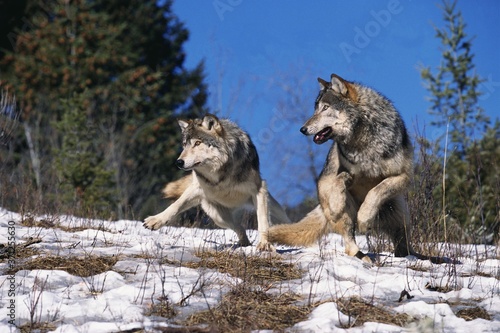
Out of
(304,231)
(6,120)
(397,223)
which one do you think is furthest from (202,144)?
(6,120)

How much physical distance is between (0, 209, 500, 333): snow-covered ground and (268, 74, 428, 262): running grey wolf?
0.53m

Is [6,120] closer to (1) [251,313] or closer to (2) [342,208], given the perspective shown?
(2) [342,208]

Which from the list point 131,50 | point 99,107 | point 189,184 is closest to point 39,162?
point 99,107

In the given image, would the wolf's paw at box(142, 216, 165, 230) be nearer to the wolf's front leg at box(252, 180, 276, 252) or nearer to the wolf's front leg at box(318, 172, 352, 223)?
the wolf's front leg at box(252, 180, 276, 252)

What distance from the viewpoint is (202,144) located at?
791 cm

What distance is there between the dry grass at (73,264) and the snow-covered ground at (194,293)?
0.09 metres

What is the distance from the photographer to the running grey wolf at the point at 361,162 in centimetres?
638

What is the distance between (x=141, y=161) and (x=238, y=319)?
2062 centimetres

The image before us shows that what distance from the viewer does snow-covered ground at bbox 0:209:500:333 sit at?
3949mm

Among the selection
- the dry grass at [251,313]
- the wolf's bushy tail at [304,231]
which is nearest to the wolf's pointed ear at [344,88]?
the wolf's bushy tail at [304,231]

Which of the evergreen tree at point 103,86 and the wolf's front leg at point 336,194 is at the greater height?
the evergreen tree at point 103,86

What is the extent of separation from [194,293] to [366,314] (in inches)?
49.3

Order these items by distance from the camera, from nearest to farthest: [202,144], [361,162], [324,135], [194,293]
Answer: [194,293], [361,162], [324,135], [202,144]

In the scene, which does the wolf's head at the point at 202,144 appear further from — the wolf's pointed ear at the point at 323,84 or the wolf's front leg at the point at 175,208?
the wolf's pointed ear at the point at 323,84
